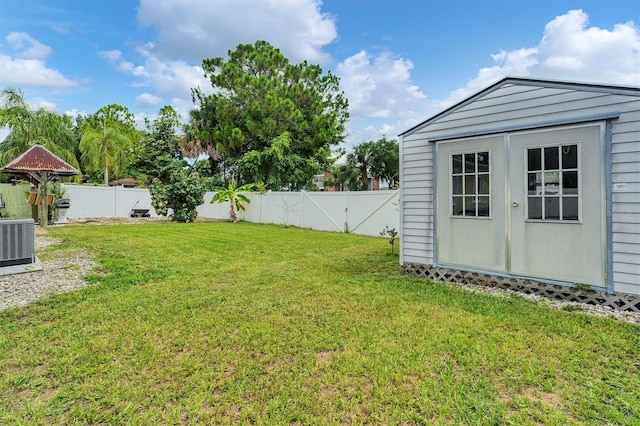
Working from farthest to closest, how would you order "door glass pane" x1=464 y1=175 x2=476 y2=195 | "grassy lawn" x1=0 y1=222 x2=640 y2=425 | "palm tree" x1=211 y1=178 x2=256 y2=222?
"palm tree" x1=211 y1=178 x2=256 y2=222, "door glass pane" x1=464 y1=175 x2=476 y2=195, "grassy lawn" x1=0 y1=222 x2=640 y2=425

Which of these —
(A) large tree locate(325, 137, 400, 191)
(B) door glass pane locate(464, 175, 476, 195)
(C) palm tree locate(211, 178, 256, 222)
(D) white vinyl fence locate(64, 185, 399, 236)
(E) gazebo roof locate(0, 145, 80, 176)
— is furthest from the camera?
(A) large tree locate(325, 137, 400, 191)

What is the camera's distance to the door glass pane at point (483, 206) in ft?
16.3

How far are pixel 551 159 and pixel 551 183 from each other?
1.07 feet

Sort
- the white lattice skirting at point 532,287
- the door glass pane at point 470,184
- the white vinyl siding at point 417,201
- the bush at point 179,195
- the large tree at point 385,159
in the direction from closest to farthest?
the white lattice skirting at point 532,287 < the door glass pane at point 470,184 < the white vinyl siding at point 417,201 < the bush at point 179,195 < the large tree at point 385,159

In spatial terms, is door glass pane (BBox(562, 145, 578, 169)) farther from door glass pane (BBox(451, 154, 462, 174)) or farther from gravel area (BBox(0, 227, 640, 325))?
gravel area (BBox(0, 227, 640, 325))

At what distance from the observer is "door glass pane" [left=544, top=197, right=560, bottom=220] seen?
14.4 ft

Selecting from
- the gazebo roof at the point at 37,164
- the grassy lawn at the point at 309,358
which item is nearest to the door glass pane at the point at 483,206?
the grassy lawn at the point at 309,358

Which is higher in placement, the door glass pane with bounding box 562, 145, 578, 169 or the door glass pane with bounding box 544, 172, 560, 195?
the door glass pane with bounding box 562, 145, 578, 169

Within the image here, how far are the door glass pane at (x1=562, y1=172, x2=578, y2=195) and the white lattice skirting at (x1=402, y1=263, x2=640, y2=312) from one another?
1259 mm

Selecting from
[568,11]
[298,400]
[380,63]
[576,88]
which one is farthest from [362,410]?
[380,63]

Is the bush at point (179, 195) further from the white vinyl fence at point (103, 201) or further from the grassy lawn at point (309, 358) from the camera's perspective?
the grassy lawn at point (309, 358)

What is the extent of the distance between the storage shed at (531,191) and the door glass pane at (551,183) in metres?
0.01

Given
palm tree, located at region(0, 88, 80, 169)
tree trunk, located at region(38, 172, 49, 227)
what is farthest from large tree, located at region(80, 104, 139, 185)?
tree trunk, located at region(38, 172, 49, 227)

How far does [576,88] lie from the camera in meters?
4.24
